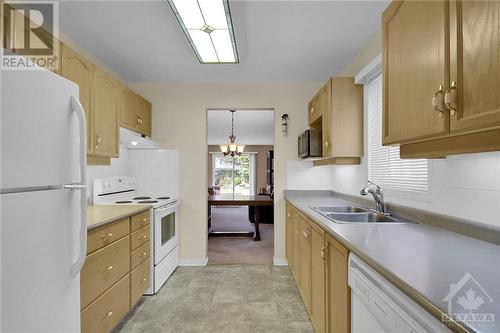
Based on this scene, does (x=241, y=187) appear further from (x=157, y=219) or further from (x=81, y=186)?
(x=81, y=186)

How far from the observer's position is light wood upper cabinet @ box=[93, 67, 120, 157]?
7.73ft

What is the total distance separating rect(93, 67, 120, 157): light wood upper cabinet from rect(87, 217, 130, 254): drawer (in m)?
0.69

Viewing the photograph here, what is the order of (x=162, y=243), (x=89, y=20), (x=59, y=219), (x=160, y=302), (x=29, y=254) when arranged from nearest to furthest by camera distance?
(x=29, y=254), (x=59, y=219), (x=89, y=20), (x=160, y=302), (x=162, y=243)

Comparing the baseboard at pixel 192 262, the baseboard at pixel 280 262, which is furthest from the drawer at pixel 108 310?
the baseboard at pixel 280 262

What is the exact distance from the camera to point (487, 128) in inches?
34.0

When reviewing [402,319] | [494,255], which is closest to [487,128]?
[494,255]

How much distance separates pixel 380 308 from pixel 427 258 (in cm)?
26

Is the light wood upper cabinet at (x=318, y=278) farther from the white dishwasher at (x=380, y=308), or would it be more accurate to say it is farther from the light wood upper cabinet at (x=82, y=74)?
the light wood upper cabinet at (x=82, y=74)

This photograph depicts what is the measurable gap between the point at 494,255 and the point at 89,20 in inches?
115

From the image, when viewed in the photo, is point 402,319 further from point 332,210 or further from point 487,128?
point 332,210

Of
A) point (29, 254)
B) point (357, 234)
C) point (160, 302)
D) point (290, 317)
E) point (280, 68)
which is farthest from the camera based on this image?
point (280, 68)

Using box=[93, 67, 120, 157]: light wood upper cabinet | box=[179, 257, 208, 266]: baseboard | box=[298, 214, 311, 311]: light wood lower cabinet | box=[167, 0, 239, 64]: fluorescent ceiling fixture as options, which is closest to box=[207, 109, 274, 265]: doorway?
box=[179, 257, 208, 266]: baseboard

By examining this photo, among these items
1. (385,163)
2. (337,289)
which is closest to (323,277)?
(337,289)

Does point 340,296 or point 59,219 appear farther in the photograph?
point 340,296
